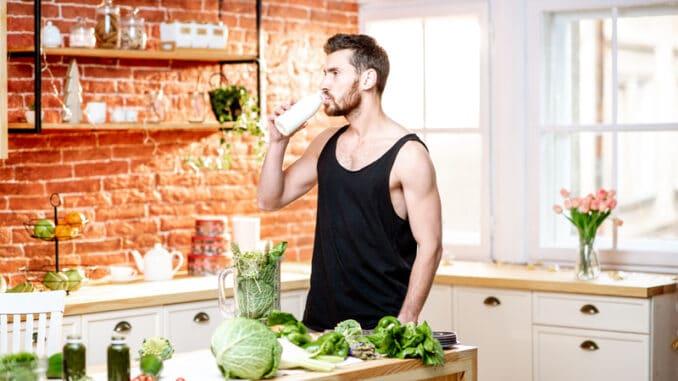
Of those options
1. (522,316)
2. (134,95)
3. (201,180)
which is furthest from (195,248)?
(522,316)

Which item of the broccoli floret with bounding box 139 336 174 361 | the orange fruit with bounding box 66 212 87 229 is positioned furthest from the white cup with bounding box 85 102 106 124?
the broccoli floret with bounding box 139 336 174 361

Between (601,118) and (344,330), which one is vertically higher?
(601,118)

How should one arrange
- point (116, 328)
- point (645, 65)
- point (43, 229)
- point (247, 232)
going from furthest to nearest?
point (645, 65) < point (247, 232) < point (43, 229) < point (116, 328)

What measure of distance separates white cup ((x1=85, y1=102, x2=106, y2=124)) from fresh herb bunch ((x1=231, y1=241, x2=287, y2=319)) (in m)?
1.84

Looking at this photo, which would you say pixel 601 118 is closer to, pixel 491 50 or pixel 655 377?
pixel 491 50

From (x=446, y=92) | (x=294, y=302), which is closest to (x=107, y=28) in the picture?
(x=294, y=302)

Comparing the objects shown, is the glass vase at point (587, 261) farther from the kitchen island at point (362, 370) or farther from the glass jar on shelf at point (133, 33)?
the glass jar on shelf at point (133, 33)

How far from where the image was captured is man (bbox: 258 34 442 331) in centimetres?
399

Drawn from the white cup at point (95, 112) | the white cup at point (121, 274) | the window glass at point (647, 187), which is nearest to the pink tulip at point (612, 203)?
the white cup at point (121, 274)

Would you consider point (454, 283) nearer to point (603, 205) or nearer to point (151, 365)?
point (603, 205)

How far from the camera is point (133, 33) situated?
209 inches

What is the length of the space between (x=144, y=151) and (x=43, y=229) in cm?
80

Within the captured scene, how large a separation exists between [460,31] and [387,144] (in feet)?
7.79

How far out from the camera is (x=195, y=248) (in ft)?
18.6
